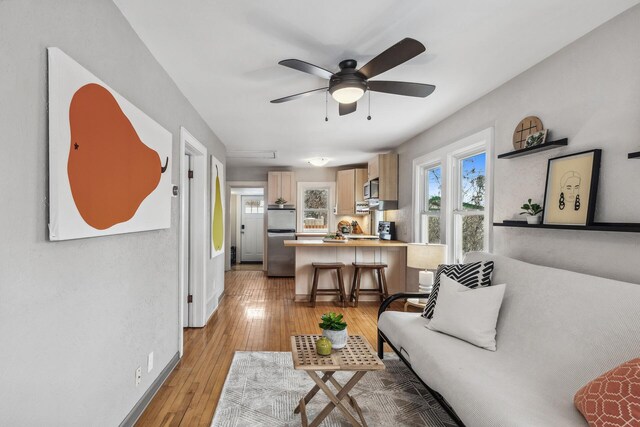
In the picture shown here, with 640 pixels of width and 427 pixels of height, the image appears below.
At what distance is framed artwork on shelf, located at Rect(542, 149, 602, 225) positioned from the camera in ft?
6.40

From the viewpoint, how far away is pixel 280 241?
23.2 feet

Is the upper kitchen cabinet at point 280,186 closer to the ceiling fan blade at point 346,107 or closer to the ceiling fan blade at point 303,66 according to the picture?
the ceiling fan blade at point 346,107

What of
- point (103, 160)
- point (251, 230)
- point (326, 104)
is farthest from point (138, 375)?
point (251, 230)

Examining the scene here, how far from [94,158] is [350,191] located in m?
5.82

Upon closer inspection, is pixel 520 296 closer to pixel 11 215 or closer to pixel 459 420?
pixel 459 420

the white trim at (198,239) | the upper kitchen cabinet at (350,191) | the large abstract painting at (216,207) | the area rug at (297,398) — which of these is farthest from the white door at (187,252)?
the upper kitchen cabinet at (350,191)

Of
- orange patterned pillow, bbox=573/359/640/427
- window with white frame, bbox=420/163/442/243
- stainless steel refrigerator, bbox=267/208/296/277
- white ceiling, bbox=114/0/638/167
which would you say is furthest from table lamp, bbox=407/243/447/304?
stainless steel refrigerator, bbox=267/208/296/277

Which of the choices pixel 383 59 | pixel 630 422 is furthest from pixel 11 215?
pixel 630 422

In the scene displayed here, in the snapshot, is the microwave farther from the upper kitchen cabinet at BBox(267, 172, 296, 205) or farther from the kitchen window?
the upper kitchen cabinet at BBox(267, 172, 296, 205)

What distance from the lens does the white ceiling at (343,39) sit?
69.9 inches

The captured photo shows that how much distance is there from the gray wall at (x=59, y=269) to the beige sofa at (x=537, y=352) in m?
1.77

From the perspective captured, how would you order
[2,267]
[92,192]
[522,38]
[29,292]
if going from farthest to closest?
[522,38], [92,192], [29,292], [2,267]

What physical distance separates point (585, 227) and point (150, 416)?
2988 millimetres

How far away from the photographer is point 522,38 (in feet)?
6.84
